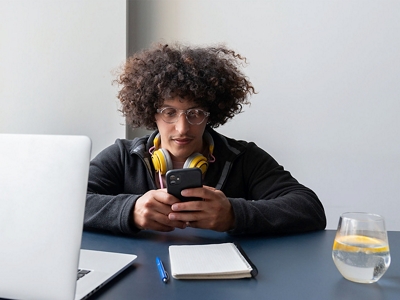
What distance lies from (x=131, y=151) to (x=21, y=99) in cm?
91

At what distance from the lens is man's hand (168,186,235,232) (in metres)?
1.06

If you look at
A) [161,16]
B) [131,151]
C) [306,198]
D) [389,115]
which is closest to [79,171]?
[306,198]

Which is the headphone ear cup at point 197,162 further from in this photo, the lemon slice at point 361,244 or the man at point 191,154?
the lemon slice at point 361,244

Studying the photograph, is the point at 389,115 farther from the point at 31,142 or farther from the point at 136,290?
the point at 31,142

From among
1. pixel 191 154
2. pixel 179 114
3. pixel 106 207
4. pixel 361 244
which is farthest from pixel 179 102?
pixel 361 244

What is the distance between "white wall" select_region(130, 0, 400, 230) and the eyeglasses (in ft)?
2.26

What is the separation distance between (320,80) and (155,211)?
137cm

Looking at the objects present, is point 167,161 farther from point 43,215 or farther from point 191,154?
point 43,215

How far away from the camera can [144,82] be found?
1592 mm

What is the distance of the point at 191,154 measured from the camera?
1551mm

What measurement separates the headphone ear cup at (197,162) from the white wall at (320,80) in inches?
26.2

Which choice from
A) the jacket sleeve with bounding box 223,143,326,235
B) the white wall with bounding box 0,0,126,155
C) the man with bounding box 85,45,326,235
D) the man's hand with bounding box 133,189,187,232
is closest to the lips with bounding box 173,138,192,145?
the man with bounding box 85,45,326,235

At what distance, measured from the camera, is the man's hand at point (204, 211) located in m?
1.06

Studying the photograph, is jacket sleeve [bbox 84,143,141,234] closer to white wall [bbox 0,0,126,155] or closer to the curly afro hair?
the curly afro hair
